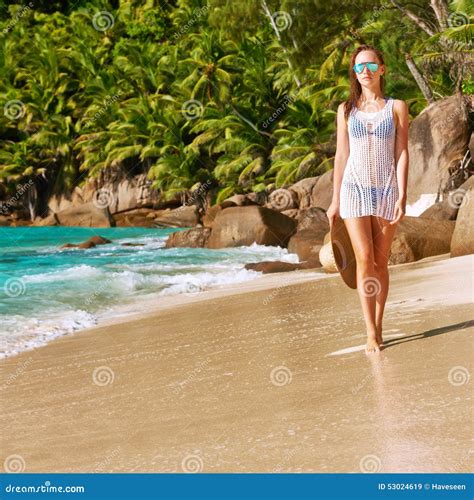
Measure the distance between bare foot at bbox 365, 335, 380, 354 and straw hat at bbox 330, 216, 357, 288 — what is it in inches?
17.0

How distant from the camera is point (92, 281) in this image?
1227cm

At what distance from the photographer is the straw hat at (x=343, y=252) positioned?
4.68 metres

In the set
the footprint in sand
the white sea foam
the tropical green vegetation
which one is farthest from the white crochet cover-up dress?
the tropical green vegetation

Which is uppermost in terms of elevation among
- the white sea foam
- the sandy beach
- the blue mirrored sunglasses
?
the blue mirrored sunglasses

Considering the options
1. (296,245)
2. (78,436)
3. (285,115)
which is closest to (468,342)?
(78,436)

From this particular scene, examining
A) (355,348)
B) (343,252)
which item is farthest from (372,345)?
(343,252)

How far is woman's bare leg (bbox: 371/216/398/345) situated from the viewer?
4.48m

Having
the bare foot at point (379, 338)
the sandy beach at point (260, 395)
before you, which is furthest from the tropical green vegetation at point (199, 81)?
the bare foot at point (379, 338)

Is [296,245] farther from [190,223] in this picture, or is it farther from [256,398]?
[190,223]

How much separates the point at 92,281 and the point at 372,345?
8311mm

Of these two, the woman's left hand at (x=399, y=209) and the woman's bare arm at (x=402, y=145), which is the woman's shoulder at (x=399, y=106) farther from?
the woman's left hand at (x=399, y=209)

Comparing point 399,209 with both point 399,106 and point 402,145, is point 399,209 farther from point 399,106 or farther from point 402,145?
point 399,106

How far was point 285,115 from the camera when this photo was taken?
3562 centimetres

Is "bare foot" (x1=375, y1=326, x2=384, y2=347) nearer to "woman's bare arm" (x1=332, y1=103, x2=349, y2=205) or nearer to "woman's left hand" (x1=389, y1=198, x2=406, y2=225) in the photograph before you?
"woman's left hand" (x1=389, y1=198, x2=406, y2=225)
